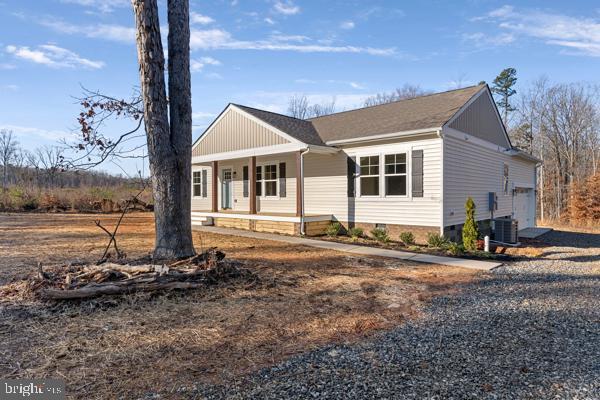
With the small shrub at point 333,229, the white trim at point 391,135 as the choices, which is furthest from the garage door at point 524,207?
the small shrub at point 333,229

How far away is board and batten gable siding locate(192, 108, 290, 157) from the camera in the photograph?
1362 cm

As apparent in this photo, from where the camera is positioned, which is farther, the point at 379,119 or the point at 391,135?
the point at 379,119

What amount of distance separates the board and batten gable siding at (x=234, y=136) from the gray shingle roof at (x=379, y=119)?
1.33ft

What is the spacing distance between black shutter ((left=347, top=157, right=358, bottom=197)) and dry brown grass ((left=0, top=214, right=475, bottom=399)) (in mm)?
5437

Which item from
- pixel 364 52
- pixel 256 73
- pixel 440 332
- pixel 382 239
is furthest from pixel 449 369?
pixel 364 52

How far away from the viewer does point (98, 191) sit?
2608 cm

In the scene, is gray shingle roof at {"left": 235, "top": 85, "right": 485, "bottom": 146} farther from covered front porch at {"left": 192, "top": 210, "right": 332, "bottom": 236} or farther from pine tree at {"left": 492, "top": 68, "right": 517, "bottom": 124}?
pine tree at {"left": 492, "top": 68, "right": 517, "bottom": 124}

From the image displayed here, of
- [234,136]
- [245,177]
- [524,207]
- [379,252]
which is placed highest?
[234,136]

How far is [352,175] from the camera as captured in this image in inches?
484

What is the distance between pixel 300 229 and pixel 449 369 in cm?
949

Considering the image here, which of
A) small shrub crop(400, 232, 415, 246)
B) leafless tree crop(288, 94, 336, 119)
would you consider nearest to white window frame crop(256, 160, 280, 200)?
small shrub crop(400, 232, 415, 246)

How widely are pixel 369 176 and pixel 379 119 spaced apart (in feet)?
8.85

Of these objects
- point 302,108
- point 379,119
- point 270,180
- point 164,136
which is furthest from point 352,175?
point 302,108

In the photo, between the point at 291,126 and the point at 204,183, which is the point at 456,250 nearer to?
the point at 291,126
